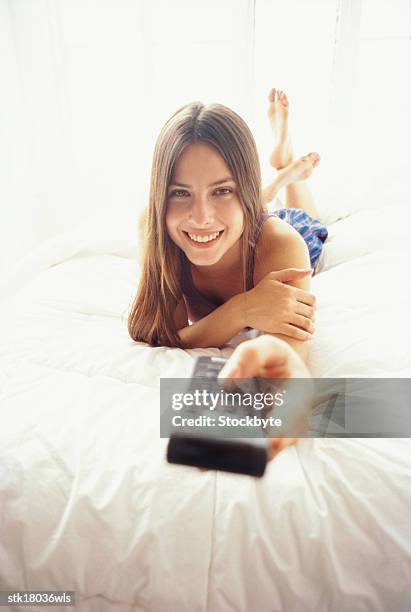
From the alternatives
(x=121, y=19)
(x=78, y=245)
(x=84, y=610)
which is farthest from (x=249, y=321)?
(x=121, y=19)

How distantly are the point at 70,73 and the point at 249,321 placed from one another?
1.68 meters

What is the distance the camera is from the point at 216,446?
332 millimetres

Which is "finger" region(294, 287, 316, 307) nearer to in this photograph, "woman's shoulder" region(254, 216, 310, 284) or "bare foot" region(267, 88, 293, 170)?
"woman's shoulder" region(254, 216, 310, 284)

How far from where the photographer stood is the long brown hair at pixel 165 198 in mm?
558

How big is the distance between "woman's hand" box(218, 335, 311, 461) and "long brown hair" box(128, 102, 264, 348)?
31cm

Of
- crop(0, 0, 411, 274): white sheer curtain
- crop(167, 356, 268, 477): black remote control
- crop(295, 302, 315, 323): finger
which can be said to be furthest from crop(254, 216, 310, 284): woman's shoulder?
crop(0, 0, 411, 274): white sheer curtain

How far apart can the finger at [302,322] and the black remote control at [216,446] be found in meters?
0.22

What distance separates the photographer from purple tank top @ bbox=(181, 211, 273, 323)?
701mm

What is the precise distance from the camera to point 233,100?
179 cm

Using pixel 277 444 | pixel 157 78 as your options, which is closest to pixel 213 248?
pixel 277 444

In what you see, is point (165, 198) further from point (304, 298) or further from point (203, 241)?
point (304, 298)

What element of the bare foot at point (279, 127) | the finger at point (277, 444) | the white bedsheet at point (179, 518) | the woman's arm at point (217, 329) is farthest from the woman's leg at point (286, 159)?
the finger at point (277, 444)

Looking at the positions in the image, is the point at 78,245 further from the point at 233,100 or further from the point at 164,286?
the point at 233,100

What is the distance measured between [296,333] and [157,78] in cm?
163
